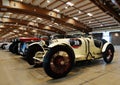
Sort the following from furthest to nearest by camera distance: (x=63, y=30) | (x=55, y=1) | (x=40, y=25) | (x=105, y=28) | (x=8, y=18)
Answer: (x=63, y=30)
(x=40, y=25)
(x=105, y=28)
(x=8, y=18)
(x=55, y=1)

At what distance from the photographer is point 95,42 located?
5504 millimetres

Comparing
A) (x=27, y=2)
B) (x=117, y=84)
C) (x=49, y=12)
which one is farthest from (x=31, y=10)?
(x=117, y=84)

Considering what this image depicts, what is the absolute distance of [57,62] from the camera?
3787mm

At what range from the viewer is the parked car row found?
3.67 meters

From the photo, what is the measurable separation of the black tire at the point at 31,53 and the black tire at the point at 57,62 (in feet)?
6.38

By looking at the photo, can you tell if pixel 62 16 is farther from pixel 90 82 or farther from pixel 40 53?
pixel 90 82

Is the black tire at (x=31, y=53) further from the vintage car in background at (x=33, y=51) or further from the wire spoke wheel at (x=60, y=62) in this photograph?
the wire spoke wheel at (x=60, y=62)

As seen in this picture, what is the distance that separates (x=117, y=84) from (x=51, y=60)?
1.58 m

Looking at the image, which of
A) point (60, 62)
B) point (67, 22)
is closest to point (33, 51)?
point (60, 62)

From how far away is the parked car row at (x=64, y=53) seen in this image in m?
3.67

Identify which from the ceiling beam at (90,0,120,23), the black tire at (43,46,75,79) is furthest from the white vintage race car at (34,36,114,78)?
the ceiling beam at (90,0,120,23)

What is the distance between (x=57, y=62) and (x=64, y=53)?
0.33 metres

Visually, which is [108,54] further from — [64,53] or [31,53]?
[31,53]

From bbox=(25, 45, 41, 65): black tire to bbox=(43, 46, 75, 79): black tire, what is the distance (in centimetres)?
195
